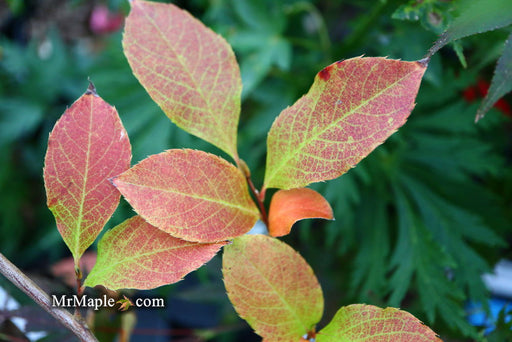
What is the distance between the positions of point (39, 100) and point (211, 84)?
1090 millimetres

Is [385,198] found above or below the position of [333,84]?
below

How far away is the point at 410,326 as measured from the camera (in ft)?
0.95

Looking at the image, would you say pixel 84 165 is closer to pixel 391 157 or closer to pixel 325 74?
pixel 325 74

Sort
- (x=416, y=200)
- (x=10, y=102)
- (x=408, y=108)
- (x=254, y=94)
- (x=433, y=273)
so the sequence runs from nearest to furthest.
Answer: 1. (x=408, y=108)
2. (x=433, y=273)
3. (x=416, y=200)
4. (x=254, y=94)
5. (x=10, y=102)

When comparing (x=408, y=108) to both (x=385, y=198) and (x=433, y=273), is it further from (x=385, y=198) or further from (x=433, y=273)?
(x=385, y=198)

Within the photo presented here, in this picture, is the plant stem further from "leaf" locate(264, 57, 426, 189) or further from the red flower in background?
the red flower in background

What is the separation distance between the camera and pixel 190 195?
0.30 meters

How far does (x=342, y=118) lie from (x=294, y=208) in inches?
2.9

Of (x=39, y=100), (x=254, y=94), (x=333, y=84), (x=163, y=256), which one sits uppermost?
(x=333, y=84)

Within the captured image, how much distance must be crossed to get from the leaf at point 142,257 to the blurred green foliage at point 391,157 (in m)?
0.28

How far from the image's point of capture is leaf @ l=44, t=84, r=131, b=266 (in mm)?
301

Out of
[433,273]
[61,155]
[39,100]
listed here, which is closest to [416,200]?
[433,273]

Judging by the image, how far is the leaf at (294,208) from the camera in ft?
1.01

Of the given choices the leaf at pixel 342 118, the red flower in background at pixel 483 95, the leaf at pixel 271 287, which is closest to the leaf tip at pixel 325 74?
the leaf at pixel 342 118
